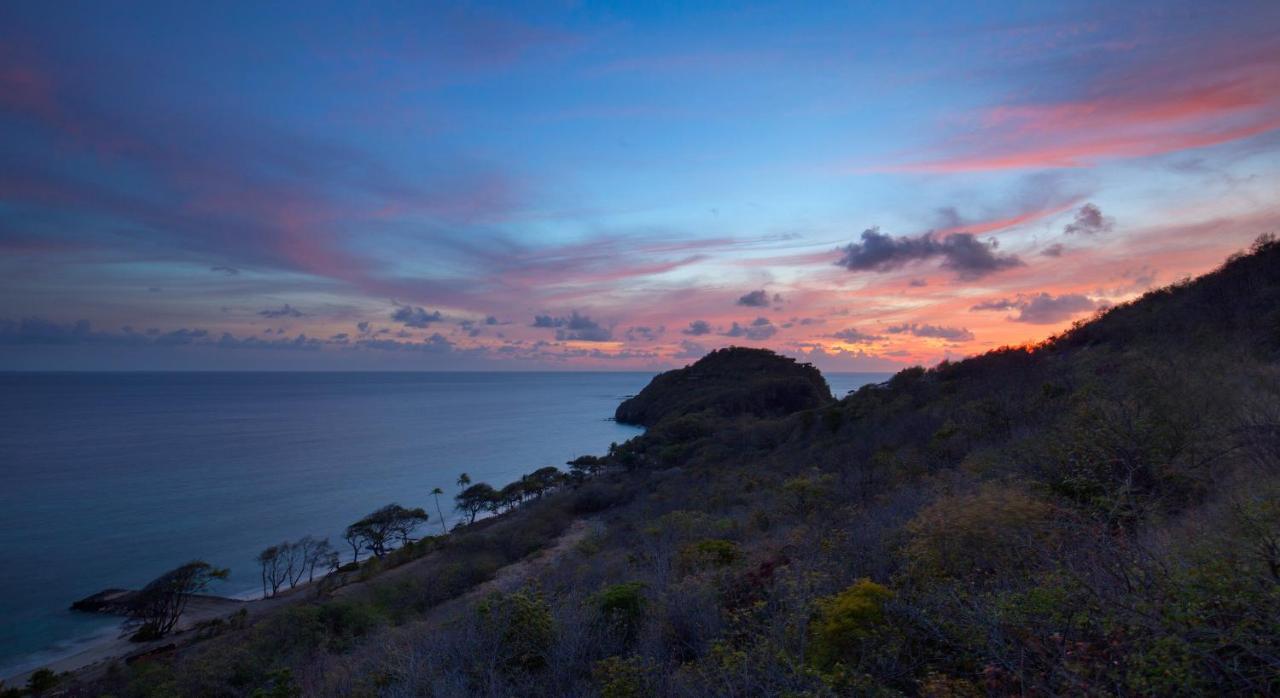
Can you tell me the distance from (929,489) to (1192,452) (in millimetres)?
4174

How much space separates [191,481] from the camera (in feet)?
195

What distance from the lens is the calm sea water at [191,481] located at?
114 ft

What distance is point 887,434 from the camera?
24.4 m

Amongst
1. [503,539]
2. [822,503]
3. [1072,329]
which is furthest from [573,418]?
[822,503]

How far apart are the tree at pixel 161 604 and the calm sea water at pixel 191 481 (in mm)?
1399

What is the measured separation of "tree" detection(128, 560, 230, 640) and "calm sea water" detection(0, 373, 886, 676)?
1.40 m

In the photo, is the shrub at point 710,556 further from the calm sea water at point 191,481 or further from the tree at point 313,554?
the tree at point 313,554

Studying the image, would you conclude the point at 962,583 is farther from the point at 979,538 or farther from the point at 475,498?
the point at 475,498

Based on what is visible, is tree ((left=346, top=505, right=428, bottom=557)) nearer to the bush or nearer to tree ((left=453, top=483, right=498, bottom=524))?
tree ((left=453, top=483, right=498, bottom=524))

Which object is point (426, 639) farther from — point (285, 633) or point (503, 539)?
point (503, 539)

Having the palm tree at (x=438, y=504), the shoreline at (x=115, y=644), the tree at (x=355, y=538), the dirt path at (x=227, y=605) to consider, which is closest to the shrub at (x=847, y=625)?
the dirt path at (x=227, y=605)

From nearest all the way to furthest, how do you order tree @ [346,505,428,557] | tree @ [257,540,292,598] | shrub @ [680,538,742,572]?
shrub @ [680,538,742,572]
tree @ [257,540,292,598]
tree @ [346,505,428,557]

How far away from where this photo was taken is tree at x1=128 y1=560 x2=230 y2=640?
1135 inches

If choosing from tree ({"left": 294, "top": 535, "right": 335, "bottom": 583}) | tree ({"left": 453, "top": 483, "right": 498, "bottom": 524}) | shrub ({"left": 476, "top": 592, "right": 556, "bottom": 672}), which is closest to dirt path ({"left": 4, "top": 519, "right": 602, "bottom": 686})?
tree ({"left": 294, "top": 535, "right": 335, "bottom": 583})
